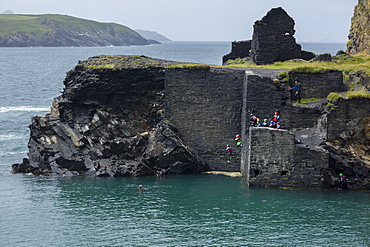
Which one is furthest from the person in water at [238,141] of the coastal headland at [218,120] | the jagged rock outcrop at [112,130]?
the jagged rock outcrop at [112,130]

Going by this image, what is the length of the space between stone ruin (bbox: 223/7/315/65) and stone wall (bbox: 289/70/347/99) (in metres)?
8.49

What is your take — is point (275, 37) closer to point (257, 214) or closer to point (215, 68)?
point (215, 68)

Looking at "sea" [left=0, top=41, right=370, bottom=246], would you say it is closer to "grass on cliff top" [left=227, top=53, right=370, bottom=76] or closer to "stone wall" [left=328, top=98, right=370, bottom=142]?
"stone wall" [left=328, top=98, right=370, bottom=142]

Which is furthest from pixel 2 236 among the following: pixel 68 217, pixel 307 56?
pixel 307 56

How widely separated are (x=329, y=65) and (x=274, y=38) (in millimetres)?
5786

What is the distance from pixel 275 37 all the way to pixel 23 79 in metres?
81.7

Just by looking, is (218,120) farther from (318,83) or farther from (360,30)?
(360,30)

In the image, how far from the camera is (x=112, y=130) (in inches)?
2009

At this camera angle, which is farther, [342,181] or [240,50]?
[240,50]

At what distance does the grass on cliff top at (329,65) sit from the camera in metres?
48.3

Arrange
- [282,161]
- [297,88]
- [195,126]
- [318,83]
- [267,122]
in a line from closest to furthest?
[282,161] < [267,122] < [297,88] < [318,83] < [195,126]

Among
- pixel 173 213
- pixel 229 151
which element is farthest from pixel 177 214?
pixel 229 151

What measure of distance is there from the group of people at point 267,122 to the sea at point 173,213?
4.52m

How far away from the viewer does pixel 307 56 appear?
2341 inches
